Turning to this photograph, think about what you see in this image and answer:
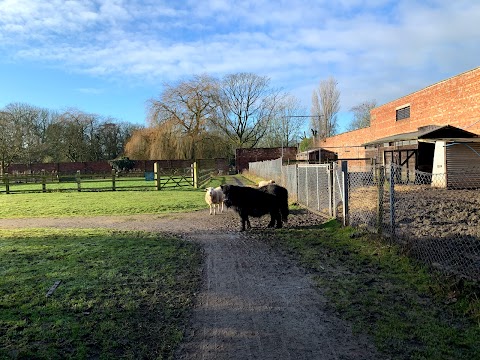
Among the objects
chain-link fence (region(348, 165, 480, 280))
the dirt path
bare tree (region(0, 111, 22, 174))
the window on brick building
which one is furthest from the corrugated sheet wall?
bare tree (region(0, 111, 22, 174))

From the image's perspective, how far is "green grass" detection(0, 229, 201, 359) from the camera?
140 inches

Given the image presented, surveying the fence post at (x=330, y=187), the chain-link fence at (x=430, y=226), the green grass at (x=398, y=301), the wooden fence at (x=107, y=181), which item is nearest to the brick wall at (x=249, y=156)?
the wooden fence at (x=107, y=181)

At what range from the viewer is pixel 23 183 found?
37.3 m

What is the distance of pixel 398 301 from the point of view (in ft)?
15.0

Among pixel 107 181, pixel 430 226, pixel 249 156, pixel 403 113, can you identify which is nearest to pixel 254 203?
pixel 430 226

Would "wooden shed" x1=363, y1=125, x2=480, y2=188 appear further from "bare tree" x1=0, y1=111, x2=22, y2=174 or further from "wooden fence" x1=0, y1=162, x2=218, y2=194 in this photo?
"bare tree" x1=0, y1=111, x2=22, y2=174

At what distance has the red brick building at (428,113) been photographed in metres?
20.3

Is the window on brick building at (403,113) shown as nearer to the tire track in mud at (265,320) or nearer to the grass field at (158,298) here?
the grass field at (158,298)

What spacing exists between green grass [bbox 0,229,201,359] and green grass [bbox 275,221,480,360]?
1.97m

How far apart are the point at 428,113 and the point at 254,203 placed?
2006 cm

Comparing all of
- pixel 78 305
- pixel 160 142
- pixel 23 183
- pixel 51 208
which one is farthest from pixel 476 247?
pixel 160 142

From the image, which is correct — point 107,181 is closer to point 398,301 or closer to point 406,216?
point 406,216

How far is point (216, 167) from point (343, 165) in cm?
4650

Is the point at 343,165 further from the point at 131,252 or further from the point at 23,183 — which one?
the point at 23,183
